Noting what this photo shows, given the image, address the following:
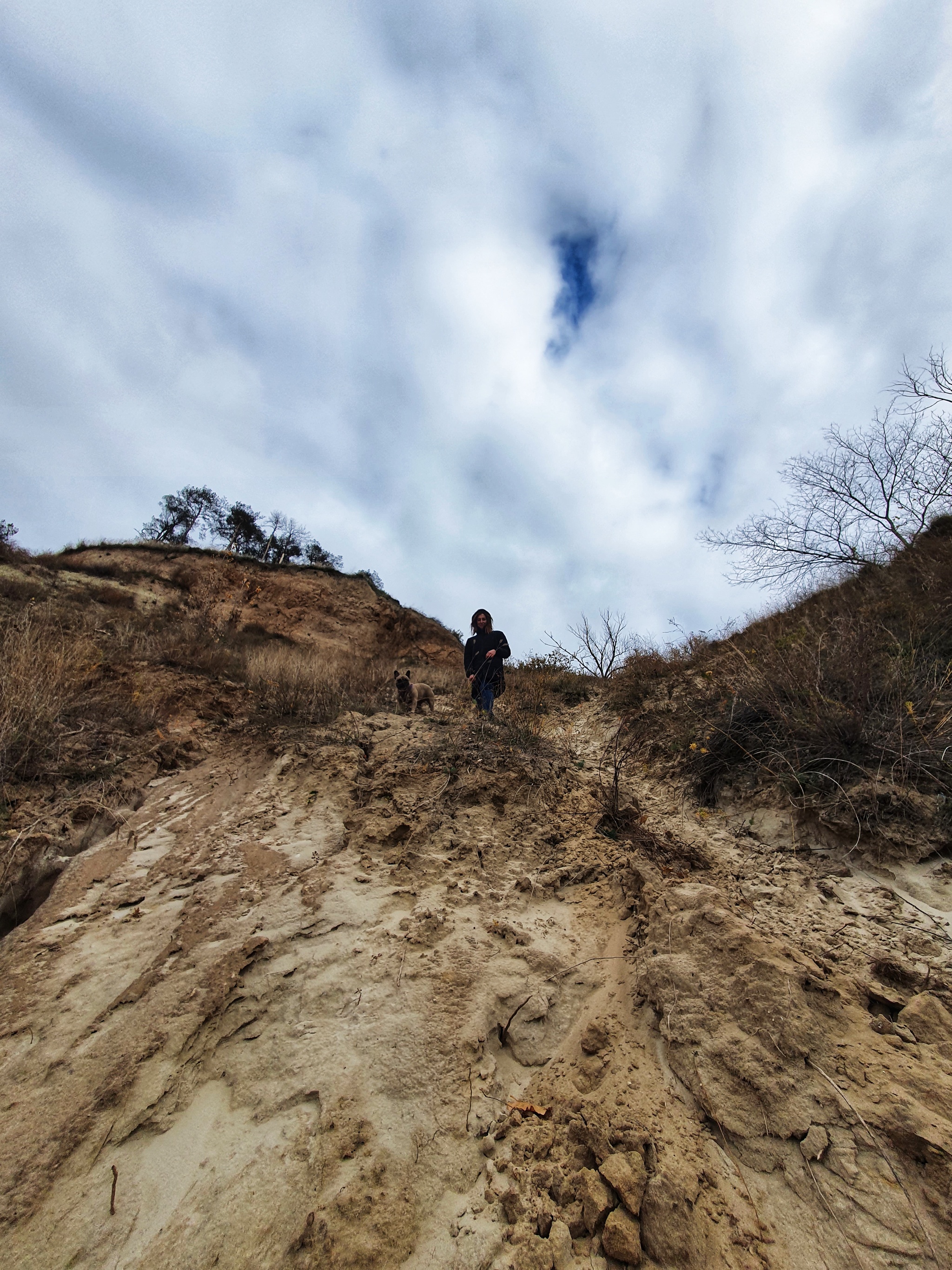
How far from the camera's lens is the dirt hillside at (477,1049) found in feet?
4.29

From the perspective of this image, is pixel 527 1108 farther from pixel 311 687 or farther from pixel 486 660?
pixel 311 687

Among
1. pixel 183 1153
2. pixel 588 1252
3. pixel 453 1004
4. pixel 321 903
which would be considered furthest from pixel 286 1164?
pixel 321 903

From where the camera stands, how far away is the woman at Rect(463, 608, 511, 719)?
606cm

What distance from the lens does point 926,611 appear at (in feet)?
14.9

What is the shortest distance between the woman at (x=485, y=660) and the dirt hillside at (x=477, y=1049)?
2.87 m

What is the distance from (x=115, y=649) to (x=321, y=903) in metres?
5.23

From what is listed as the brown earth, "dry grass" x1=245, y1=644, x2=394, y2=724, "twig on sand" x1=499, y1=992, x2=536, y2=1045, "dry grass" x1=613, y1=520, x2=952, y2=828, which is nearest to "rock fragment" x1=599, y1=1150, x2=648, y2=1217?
"twig on sand" x1=499, y1=992, x2=536, y2=1045

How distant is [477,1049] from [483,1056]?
0.04m

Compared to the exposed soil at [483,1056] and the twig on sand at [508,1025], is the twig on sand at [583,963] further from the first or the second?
the twig on sand at [508,1025]

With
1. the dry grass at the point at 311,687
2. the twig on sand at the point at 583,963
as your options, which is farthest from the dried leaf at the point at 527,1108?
the dry grass at the point at 311,687

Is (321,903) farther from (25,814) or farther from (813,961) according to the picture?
(813,961)

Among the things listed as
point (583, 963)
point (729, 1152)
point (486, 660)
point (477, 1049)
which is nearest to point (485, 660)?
point (486, 660)

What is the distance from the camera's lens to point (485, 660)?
6113mm

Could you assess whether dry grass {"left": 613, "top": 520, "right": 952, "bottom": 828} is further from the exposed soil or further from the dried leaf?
the dried leaf
